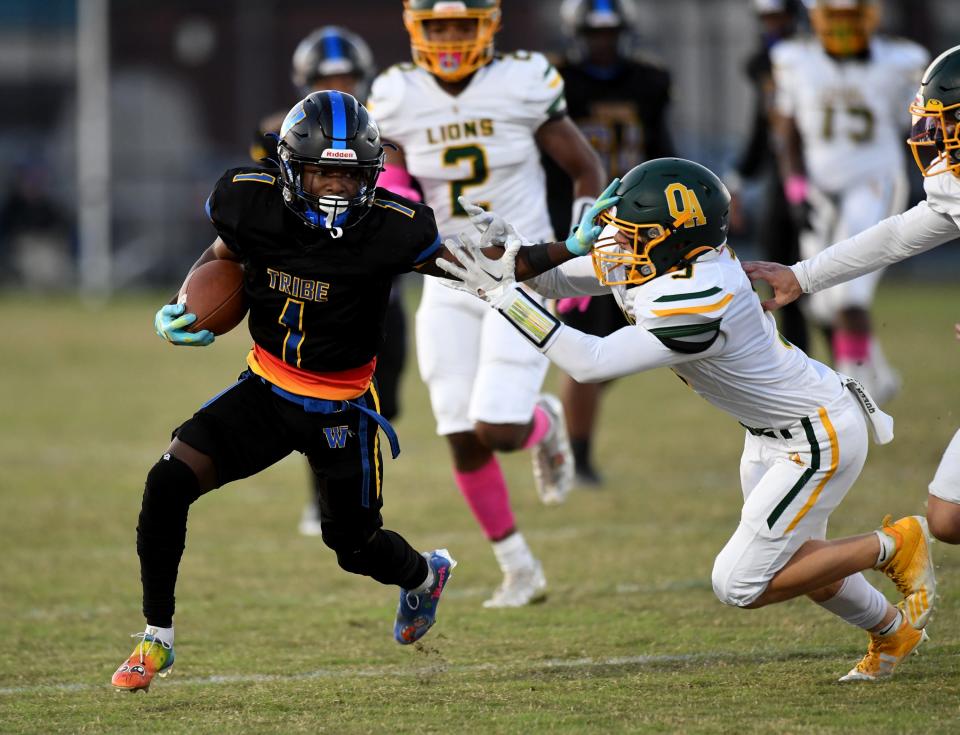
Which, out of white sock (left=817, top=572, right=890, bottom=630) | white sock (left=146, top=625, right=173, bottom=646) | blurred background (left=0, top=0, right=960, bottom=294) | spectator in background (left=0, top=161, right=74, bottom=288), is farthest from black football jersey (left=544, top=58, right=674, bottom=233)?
spectator in background (left=0, top=161, right=74, bottom=288)

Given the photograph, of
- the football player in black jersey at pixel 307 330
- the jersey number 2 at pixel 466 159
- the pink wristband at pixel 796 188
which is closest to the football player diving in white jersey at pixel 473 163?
the jersey number 2 at pixel 466 159

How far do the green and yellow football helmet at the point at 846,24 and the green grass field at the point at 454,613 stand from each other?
2163 millimetres

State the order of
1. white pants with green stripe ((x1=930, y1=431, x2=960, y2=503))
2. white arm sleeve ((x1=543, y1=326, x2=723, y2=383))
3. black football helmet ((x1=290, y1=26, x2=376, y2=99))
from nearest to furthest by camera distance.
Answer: white arm sleeve ((x1=543, y1=326, x2=723, y2=383)), white pants with green stripe ((x1=930, y1=431, x2=960, y2=503)), black football helmet ((x1=290, y1=26, x2=376, y2=99))

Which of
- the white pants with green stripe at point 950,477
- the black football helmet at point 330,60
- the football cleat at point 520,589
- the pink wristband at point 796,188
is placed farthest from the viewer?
the pink wristband at point 796,188

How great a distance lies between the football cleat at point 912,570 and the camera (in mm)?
4191

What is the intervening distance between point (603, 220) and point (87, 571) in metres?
2.95

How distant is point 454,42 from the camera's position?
5.60 metres

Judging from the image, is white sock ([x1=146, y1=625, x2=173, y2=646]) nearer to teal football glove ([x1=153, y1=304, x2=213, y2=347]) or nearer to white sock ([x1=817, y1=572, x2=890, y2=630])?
teal football glove ([x1=153, y1=304, x2=213, y2=347])

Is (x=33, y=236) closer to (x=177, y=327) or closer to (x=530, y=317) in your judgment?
(x=177, y=327)

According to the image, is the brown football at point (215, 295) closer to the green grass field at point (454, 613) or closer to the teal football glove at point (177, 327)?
the teal football glove at point (177, 327)

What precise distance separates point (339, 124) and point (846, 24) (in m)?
4.75

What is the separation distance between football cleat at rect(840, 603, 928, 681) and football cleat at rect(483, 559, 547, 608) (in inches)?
57.2

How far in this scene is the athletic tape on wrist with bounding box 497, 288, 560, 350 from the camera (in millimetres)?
3936

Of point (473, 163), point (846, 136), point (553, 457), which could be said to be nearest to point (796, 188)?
point (846, 136)
